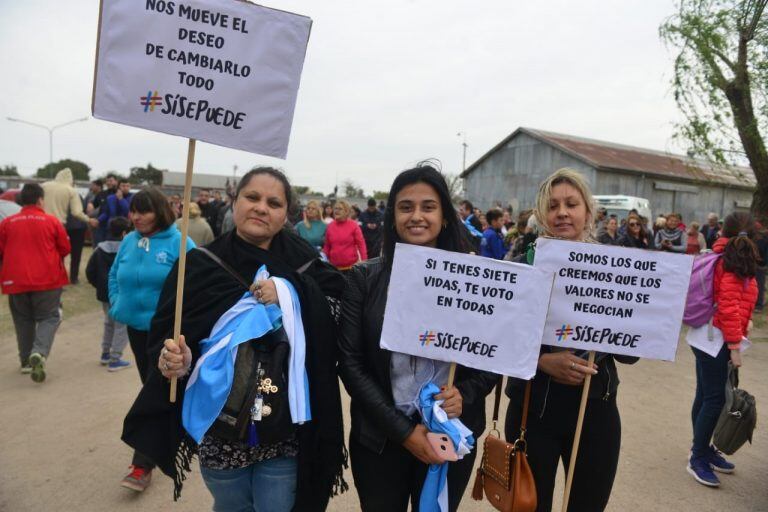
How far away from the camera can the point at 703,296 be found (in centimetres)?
390

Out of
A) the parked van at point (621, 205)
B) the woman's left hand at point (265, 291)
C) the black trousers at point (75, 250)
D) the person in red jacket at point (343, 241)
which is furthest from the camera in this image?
the parked van at point (621, 205)

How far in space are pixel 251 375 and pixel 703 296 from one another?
3.54 metres

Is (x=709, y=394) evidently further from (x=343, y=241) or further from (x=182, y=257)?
(x=343, y=241)

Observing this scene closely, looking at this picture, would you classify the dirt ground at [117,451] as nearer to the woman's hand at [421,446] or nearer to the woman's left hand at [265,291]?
the woman's hand at [421,446]

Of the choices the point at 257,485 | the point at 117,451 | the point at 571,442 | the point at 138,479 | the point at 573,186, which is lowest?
the point at 117,451

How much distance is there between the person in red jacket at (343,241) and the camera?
27.0 feet

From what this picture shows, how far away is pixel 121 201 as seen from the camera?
991 cm

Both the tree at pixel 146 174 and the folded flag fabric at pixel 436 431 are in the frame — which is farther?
the tree at pixel 146 174

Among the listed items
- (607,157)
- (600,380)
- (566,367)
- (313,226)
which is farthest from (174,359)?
(607,157)

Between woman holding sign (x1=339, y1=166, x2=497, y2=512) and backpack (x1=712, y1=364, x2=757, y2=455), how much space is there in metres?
2.41

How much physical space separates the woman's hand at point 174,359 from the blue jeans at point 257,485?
1.54 feet

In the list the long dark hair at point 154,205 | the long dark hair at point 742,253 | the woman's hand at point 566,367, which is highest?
the long dark hair at point 742,253

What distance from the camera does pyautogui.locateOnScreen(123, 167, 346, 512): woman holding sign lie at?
2.04 m

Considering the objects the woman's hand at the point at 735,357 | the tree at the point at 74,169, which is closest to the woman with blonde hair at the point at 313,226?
the woman's hand at the point at 735,357
